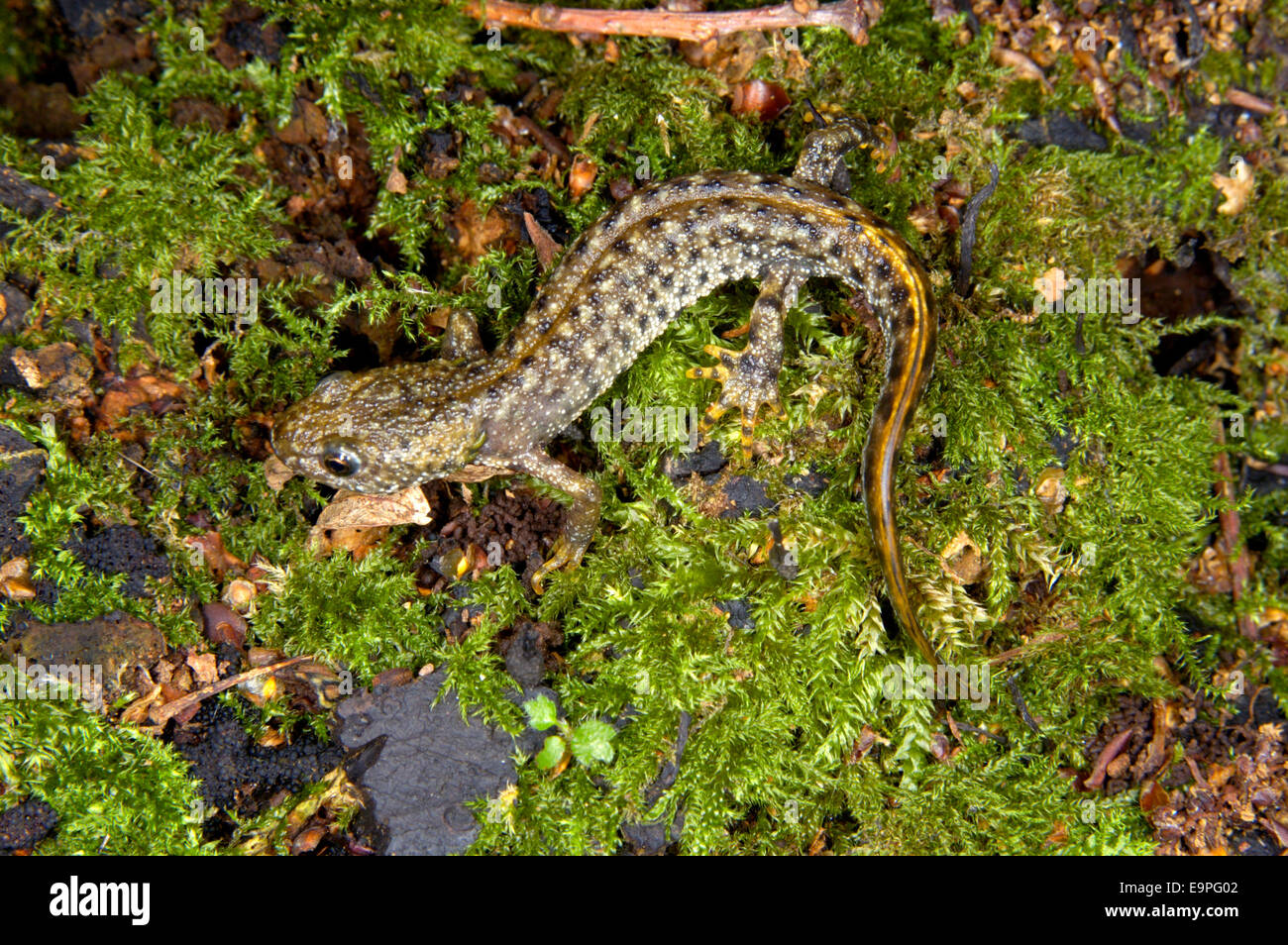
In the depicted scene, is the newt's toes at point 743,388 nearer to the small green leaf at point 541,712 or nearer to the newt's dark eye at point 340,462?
the small green leaf at point 541,712

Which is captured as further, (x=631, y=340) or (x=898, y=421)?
(x=631, y=340)

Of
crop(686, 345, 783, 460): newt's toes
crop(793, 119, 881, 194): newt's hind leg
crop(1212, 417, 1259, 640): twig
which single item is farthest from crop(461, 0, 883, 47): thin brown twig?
crop(1212, 417, 1259, 640): twig

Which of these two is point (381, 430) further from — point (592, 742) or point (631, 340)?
point (592, 742)

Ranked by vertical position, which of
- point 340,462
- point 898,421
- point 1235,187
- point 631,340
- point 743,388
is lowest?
point 340,462

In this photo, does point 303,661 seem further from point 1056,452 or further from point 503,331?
point 1056,452

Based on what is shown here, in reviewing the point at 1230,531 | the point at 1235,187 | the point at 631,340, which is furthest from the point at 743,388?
the point at 1235,187

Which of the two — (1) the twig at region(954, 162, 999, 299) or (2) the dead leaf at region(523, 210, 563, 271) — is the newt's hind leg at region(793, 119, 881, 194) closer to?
(1) the twig at region(954, 162, 999, 299)

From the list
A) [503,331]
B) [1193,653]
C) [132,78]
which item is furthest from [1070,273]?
[132,78]
